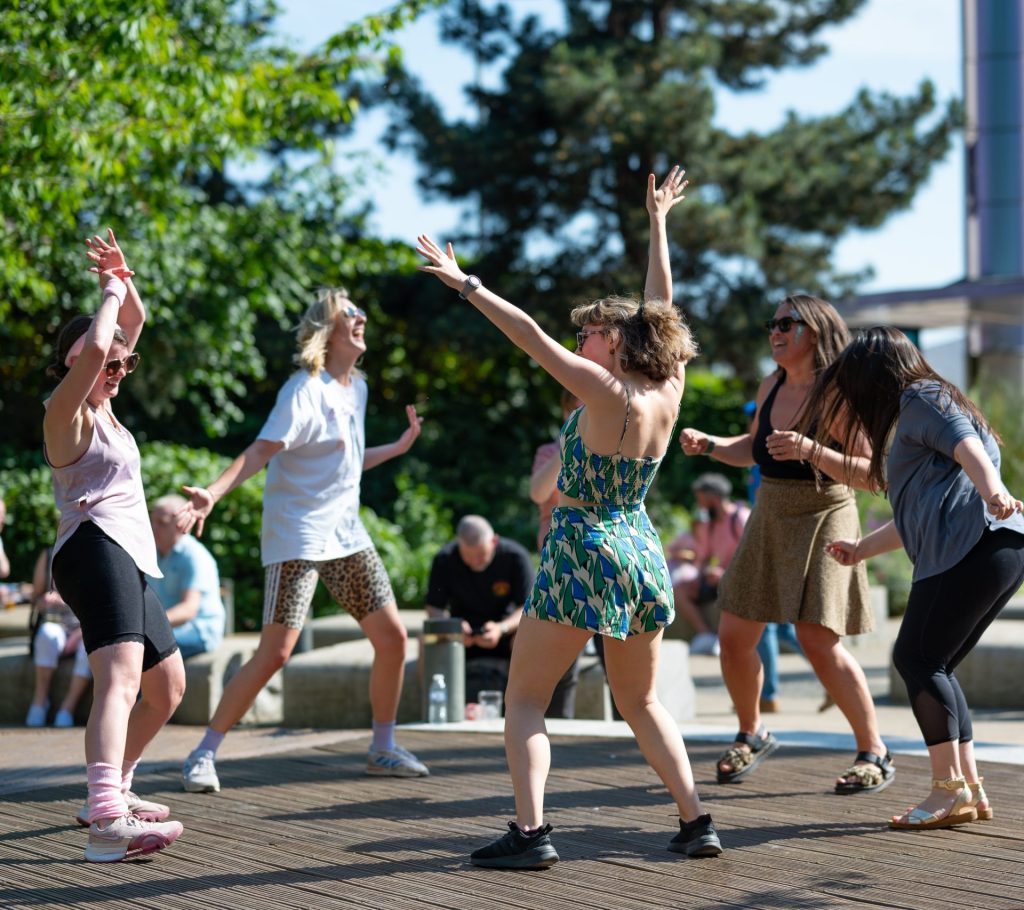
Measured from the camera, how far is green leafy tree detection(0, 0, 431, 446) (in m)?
9.91

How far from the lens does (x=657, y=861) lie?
4734 mm

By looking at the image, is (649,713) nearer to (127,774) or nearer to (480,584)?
(127,774)

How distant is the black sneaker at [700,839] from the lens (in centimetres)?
472

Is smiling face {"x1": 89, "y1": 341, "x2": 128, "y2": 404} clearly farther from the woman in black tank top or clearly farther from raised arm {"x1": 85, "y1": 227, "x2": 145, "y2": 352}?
the woman in black tank top

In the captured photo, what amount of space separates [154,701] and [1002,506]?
2.89 meters

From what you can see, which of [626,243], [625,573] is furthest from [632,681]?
[626,243]

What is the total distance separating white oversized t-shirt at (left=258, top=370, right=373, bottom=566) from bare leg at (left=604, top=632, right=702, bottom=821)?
173 cm

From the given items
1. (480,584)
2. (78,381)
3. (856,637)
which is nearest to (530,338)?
(78,381)

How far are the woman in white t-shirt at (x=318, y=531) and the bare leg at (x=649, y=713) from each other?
169 centimetres

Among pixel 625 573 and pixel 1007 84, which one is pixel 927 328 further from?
pixel 625 573

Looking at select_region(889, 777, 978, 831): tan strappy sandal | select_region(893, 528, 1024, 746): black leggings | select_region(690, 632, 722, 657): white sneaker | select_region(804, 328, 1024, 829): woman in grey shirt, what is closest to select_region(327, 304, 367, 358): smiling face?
select_region(804, 328, 1024, 829): woman in grey shirt

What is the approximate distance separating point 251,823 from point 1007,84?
25.7 m

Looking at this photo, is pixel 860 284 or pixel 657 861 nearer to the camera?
pixel 657 861

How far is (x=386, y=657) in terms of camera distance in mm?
6297
